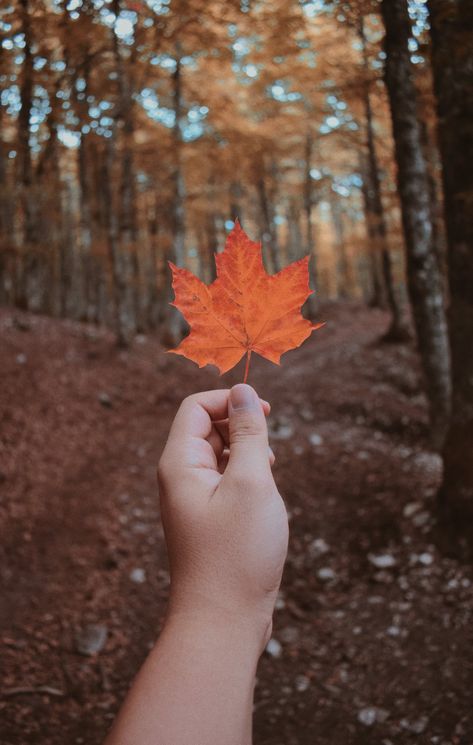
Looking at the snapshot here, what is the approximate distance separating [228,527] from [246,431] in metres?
0.25

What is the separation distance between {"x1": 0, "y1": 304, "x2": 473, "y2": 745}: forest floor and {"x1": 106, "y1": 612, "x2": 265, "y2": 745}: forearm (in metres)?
1.84

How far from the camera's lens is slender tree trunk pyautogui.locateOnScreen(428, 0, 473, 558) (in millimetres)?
3387

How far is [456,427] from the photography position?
11.7 ft

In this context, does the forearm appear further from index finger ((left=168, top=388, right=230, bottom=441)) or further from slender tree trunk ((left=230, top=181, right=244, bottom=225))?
slender tree trunk ((left=230, top=181, right=244, bottom=225))

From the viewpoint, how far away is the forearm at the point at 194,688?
886 millimetres

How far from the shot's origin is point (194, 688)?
3.06 ft

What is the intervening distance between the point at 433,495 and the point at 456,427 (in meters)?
1.00

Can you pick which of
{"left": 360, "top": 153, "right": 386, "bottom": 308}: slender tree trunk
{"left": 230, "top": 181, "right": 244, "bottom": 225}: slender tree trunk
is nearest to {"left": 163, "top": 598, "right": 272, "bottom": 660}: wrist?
{"left": 360, "top": 153, "right": 386, "bottom": 308}: slender tree trunk

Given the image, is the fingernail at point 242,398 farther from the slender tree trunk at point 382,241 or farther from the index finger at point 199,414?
the slender tree trunk at point 382,241

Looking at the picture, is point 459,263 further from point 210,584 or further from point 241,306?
point 210,584

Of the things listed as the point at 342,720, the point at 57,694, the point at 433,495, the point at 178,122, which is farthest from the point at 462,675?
the point at 178,122

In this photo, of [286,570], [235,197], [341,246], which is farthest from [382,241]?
[341,246]

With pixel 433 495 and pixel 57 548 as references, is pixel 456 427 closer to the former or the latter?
pixel 433 495

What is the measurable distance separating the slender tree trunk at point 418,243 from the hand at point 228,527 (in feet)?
14.2
